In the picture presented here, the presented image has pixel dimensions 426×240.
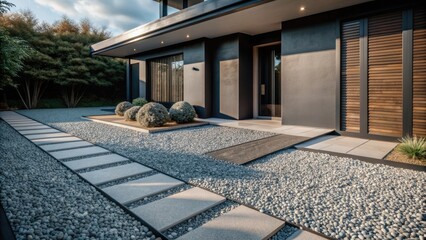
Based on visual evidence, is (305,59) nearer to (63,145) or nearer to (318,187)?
(318,187)

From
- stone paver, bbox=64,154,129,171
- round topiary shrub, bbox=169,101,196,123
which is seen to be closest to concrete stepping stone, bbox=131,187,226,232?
stone paver, bbox=64,154,129,171

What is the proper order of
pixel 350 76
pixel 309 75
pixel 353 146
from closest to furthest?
pixel 353 146
pixel 350 76
pixel 309 75

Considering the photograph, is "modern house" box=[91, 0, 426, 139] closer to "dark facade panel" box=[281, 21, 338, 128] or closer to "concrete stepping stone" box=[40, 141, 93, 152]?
"dark facade panel" box=[281, 21, 338, 128]

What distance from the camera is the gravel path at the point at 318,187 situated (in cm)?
173

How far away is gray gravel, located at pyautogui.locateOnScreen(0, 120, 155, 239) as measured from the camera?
1.59 meters

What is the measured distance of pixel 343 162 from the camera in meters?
3.24

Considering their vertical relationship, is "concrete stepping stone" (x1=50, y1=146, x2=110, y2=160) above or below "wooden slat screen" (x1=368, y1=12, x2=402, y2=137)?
below

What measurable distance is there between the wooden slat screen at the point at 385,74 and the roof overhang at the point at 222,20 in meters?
0.67

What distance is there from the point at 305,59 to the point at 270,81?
1710mm

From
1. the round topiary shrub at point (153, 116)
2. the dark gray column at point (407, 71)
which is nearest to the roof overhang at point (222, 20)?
the dark gray column at point (407, 71)

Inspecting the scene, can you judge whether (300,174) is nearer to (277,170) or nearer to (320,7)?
(277,170)

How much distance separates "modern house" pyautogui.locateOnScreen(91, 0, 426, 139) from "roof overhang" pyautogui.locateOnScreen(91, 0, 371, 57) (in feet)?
0.08

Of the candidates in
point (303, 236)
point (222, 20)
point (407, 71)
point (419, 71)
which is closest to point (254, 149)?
point (303, 236)

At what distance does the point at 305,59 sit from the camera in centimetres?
567
